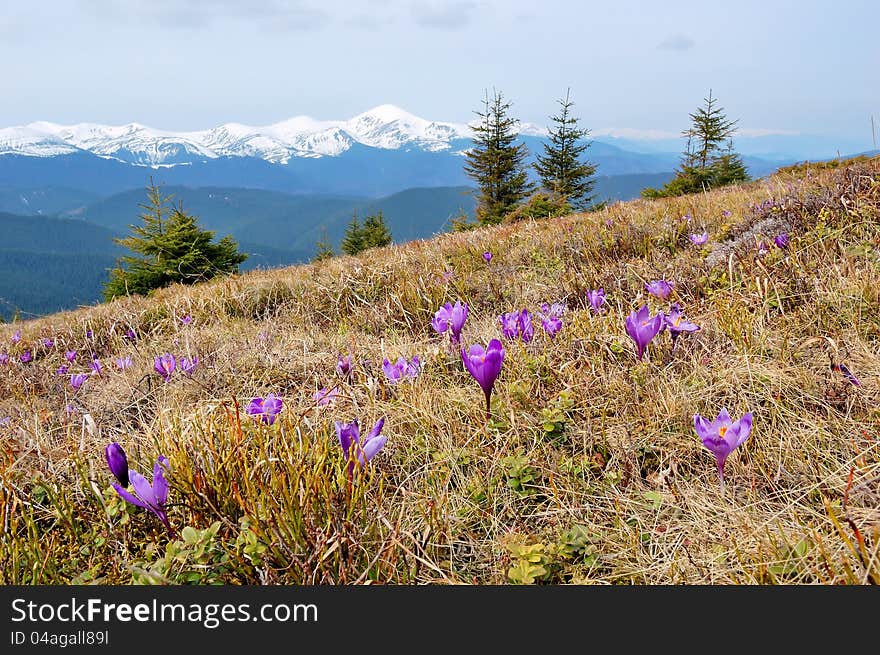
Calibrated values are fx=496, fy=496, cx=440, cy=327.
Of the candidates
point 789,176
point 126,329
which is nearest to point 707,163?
point 789,176

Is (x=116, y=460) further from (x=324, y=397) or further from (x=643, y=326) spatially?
(x=643, y=326)

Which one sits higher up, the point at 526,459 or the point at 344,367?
the point at 344,367

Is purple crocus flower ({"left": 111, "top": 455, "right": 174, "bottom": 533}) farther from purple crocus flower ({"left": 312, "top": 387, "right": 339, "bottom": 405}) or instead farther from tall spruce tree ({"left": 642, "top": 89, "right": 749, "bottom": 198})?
tall spruce tree ({"left": 642, "top": 89, "right": 749, "bottom": 198})

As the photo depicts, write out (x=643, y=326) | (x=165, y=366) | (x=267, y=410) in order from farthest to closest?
(x=165, y=366)
(x=643, y=326)
(x=267, y=410)

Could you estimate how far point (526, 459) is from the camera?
178 cm

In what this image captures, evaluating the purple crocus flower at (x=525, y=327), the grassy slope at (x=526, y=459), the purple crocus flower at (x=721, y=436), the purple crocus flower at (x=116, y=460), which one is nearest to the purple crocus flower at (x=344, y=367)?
the grassy slope at (x=526, y=459)

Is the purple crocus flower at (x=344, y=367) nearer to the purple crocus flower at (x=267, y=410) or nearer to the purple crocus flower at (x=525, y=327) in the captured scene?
the purple crocus flower at (x=267, y=410)

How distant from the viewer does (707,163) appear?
3703cm

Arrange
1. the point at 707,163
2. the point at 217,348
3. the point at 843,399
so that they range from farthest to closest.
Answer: the point at 707,163, the point at 217,348, the point at 843,399

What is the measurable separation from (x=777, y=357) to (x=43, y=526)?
2971 millimetres

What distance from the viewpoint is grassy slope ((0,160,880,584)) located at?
137 cm

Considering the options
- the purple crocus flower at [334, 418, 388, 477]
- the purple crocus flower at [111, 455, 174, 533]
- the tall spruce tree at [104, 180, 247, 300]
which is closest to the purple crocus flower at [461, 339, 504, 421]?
the purple crocus flower at [334, 418, 388, 477]

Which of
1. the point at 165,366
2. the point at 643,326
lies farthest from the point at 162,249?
the point at 643,326

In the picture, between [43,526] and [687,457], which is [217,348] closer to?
[43,526]
